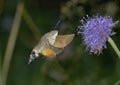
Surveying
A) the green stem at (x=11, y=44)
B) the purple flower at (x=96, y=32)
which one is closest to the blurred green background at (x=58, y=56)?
the green stem at (x=11, y=44)

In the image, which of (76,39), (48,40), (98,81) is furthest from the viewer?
(76,39)

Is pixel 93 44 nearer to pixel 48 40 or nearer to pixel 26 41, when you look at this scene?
pixel 48 40

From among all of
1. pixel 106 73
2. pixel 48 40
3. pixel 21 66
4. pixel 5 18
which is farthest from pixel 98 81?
pixel 48 40

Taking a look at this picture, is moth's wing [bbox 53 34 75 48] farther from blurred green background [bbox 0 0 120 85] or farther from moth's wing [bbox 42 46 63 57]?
blurred green background [bbox 0 0 120 85]

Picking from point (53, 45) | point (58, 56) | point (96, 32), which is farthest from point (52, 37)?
point (58, 56)

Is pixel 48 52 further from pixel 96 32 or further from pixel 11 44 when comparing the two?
pixel 11 44

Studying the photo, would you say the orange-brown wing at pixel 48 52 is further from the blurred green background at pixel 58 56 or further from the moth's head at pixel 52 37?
the blurred green background at pixel 58 56

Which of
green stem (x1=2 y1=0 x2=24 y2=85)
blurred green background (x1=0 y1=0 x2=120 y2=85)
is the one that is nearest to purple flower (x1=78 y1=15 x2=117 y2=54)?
blurred green background (x1=0 y1=0 x2=120 y2=85)
